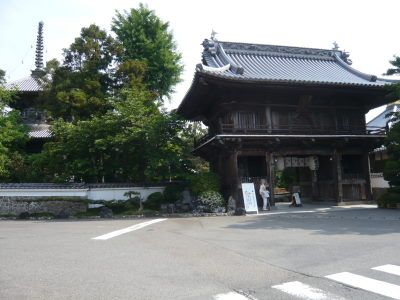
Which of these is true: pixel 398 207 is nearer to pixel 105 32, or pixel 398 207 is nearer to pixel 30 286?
pixel 30 286

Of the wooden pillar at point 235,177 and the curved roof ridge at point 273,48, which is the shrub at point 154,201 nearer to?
the wooden pillar at point 235,177

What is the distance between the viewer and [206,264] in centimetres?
614

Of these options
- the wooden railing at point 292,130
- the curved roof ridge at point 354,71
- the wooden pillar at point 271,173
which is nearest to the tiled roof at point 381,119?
the curved roof ridge at point 354,71

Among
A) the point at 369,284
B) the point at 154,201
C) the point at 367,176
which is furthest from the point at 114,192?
the point at 369,284

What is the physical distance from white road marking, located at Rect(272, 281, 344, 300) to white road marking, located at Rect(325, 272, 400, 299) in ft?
2.10

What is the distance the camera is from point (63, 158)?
18.5m

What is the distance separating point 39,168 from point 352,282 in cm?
1997

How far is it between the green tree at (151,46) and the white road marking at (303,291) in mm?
24274

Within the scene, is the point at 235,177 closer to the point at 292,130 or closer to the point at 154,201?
the point at 292,130

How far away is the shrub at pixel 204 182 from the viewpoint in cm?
1656

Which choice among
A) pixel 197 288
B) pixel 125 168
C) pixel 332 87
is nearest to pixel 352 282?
pixel 197 288

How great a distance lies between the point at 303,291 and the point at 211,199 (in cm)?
1167

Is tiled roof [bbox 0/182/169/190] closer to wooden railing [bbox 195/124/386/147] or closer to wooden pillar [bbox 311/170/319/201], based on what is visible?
wooden railing [bbox 195/124/386/147]

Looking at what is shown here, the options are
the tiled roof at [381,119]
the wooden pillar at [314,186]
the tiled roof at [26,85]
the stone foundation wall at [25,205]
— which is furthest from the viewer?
the tiled roof at [381,119]
